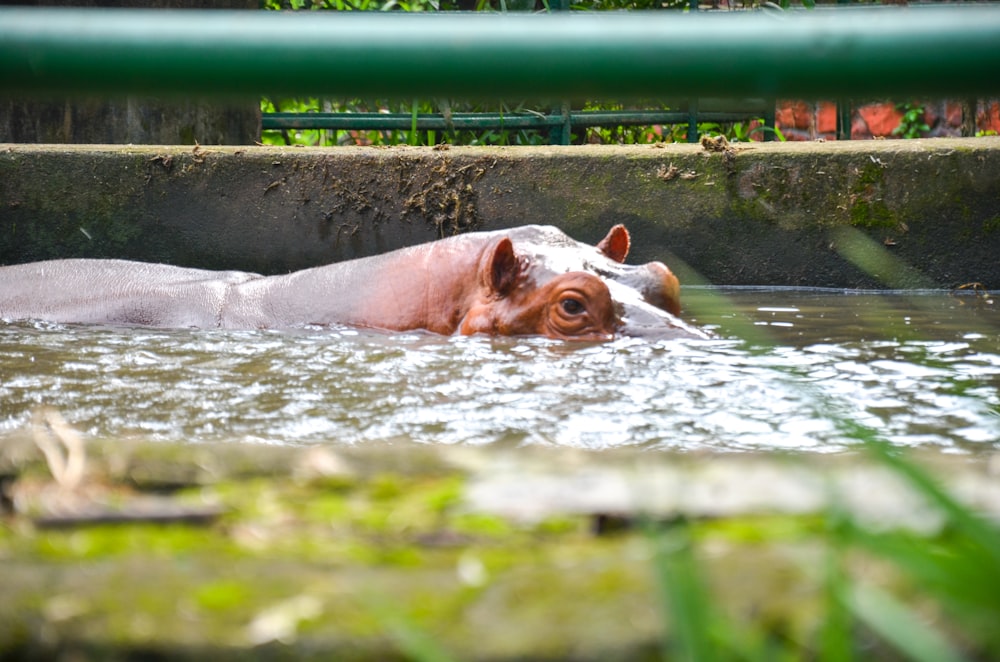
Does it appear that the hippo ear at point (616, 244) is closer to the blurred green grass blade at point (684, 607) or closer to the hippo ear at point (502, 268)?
the hippo ear at point (502, 268)

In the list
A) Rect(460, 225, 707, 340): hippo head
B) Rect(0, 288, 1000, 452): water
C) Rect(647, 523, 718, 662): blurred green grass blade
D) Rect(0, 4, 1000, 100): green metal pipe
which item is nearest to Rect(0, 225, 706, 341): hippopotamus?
Rect(460, 225, 707, 340): hippo head

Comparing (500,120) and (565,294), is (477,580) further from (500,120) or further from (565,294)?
(500,120)

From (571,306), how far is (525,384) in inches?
44.2

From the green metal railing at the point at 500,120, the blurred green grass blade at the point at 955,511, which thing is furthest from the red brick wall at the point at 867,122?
the blurred green grass blade at the point at 955,511

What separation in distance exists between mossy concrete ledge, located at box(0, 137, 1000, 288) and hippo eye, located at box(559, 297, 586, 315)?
1380 millimetres

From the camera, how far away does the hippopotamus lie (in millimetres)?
4719

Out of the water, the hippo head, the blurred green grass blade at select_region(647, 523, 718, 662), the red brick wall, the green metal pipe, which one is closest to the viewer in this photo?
the blurred green grass blade at select_region(647, 523, 718, 662)

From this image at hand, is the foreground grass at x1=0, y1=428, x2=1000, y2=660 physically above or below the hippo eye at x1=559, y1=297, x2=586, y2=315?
above

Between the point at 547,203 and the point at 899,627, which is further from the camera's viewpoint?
the point at 547,203


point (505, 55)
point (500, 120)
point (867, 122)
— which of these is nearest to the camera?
point (505, 55)

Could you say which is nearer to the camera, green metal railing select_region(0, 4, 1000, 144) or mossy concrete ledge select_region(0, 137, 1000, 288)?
green metal railing select_region(0, 4, 1000, 144)

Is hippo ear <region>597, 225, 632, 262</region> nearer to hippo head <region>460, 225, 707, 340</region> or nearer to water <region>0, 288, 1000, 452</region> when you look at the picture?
hippo head <region>460, 225, 707, 340</region>

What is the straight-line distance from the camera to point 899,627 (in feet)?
2.65

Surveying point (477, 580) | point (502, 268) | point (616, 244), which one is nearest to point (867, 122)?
point (616, 244)
